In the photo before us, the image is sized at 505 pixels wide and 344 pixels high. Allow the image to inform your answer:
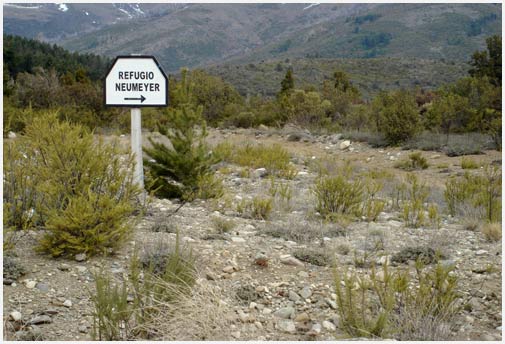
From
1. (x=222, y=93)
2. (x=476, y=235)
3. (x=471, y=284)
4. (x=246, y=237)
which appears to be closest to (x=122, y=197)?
(x=246, y=237)

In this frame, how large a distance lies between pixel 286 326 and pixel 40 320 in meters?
1.70

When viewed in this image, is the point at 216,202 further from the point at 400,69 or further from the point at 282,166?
the point at 400,69

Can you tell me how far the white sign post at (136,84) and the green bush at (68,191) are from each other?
89 centimetres

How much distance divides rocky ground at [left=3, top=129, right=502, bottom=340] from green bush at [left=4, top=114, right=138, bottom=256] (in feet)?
0.63

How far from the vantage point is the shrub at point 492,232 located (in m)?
6.20

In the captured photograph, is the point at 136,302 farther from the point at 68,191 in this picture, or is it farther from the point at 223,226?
the point at 223,226

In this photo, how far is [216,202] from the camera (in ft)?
25.8

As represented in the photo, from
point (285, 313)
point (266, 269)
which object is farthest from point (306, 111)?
point (285, 313)

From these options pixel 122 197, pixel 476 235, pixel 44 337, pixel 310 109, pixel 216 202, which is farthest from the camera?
pixel 310 109

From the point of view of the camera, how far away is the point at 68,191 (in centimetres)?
546

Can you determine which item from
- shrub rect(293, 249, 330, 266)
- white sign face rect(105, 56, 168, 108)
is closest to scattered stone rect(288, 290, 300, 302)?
shrub rect(293, 249, 330, 266)

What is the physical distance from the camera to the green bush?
4.90m

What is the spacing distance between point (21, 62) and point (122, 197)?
1843 inches

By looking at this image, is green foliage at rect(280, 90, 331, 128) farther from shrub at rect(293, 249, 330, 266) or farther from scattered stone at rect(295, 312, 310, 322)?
scattered stone at rect(295, 312, 310, 322)
